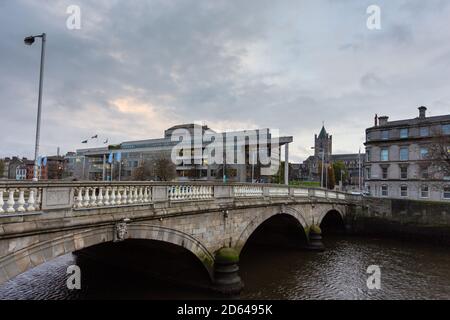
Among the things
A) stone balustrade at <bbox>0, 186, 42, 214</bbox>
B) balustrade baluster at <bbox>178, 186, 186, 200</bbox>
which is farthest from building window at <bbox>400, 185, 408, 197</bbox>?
stone balustrade at <bbox>0, 186, 42, 214</bbox>

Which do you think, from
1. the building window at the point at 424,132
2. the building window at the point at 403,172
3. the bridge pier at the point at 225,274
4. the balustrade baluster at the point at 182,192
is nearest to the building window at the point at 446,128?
the building window at the point at 424,132

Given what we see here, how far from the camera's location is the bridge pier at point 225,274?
1294 cm

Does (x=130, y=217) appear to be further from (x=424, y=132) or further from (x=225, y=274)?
(x=424, y=132)

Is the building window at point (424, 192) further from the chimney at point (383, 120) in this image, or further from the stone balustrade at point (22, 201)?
the stone balustrade at point (22, 201)

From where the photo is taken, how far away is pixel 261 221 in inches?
672

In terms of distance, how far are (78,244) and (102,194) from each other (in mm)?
1712

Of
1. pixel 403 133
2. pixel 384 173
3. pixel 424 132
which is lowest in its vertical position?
pixel 384 173

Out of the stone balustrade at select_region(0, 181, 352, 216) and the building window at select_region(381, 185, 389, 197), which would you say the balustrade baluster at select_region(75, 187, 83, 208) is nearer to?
the stone balustrade at select_region(0, 181, 352, 216)

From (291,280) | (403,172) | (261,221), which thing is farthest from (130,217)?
(403,172)

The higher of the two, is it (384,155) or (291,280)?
(384,155)

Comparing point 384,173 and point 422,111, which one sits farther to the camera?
point 384,173

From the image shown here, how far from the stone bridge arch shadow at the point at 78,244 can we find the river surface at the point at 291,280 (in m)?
2.81

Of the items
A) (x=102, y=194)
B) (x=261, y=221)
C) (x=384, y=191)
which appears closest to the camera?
(x=102, y=194)
